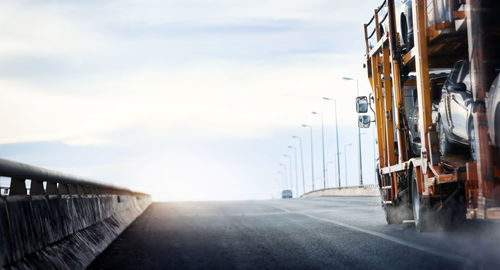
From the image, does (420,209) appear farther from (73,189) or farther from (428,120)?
(73,189)

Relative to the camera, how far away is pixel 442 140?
34.1 feet

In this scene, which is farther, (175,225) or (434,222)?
(175,225)

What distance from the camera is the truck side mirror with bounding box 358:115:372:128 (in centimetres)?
1541

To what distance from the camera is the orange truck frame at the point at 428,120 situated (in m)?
8.17

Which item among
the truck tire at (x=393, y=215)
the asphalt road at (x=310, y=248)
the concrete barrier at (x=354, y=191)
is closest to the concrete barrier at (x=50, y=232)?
the asphalt road at (x=310, y=248)

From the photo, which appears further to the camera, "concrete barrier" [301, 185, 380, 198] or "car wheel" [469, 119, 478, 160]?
"concrete barrier" [301, 185, 380, 198]

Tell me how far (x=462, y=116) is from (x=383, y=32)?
494 centimetres

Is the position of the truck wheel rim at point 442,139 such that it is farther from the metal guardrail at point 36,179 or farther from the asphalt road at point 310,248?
the metal guardrail at point 36,179

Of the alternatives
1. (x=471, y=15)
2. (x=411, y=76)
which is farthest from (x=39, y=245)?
(x=411, y=76)

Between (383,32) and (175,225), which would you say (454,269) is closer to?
(383,32)

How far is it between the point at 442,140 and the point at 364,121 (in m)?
5.07

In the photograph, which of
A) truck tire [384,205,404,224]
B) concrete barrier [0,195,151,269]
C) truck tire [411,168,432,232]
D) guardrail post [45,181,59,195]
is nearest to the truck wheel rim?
truck tire [411,168,432,232]

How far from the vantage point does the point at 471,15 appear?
8.61m

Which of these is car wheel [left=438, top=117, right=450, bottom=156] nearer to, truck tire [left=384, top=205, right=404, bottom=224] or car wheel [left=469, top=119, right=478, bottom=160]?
car wheel [left=469, top=119, right=478, bottom=160]
